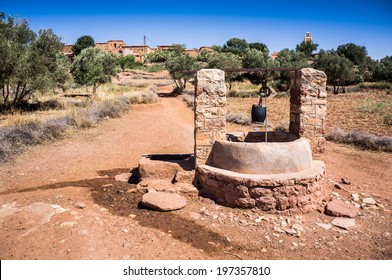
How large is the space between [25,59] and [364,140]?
15396mm

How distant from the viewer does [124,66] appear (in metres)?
49.0

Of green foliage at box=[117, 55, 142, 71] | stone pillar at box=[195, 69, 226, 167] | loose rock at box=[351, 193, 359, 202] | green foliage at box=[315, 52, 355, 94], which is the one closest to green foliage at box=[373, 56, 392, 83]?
green foliage at box=[315, 52, 355, 94]

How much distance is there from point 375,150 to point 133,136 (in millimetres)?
8638

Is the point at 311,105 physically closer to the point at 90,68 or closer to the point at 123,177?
the point at 123,177

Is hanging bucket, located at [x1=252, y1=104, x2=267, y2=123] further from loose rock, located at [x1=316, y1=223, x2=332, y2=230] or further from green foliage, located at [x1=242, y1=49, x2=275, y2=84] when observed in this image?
green foliage, located at [x1=242, y1=49, x2=275, y2=84]

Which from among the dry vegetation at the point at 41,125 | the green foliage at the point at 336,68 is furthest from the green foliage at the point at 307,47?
the dry vegetation at the point at 41,125

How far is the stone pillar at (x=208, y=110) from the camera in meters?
5.47

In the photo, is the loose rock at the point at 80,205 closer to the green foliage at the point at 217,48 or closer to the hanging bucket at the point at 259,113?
the hanging bucket at the point at 259,113

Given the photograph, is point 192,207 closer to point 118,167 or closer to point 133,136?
point 118,167

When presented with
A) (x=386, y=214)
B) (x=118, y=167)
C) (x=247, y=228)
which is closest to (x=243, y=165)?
(x=247, y=228)

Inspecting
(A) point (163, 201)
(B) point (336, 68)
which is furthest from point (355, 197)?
(B) point (336, 68)

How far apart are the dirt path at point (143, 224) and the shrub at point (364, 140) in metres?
1.82

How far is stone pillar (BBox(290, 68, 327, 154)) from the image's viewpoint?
5.89 metres

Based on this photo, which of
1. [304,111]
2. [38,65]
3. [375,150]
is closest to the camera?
[304,111]
